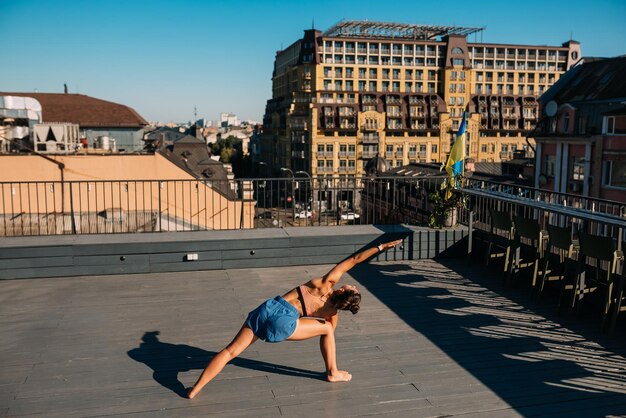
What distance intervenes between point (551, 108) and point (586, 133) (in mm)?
4566

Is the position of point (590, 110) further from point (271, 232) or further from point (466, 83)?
point (466, 83)

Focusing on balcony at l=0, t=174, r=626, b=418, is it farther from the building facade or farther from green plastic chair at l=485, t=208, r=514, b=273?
the building facade

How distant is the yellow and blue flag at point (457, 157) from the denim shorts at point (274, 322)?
568 centimetres

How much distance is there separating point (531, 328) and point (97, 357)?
4.41 metres

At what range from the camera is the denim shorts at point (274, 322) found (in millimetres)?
4387

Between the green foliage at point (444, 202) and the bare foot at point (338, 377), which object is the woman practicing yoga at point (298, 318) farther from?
the green foliage at point (444, 202)

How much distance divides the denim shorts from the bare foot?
2.09 feet

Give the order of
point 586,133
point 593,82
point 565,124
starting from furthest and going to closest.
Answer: point 593,82, point 565,124, point 586,133

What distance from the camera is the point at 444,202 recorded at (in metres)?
9.53

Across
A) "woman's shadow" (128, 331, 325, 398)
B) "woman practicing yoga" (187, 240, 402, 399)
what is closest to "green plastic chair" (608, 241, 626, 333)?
"woman practicing yoga" (187, 240, 402, 399)

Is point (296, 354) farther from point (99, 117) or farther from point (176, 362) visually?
point (99, 117)

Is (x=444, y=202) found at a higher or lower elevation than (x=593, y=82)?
lower

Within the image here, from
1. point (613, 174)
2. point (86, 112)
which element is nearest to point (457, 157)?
point (613, 174)

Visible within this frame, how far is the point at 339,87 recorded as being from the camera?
300ft
